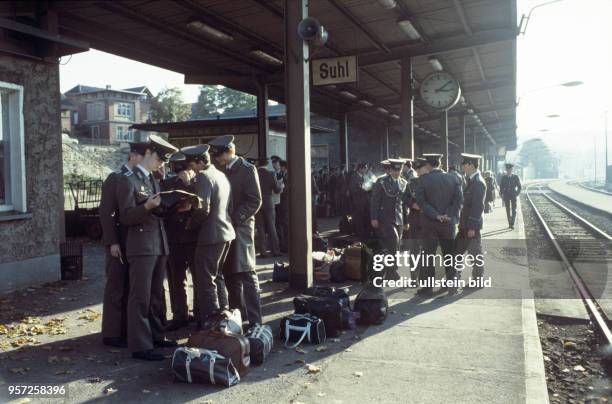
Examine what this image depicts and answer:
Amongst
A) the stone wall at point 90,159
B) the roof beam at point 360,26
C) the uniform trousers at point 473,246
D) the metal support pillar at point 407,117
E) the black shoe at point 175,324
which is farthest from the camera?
the stone wall at point 90,159

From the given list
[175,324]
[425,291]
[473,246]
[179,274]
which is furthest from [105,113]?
[175,324]

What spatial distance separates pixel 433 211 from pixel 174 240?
12.5 ft

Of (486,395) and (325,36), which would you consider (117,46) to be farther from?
(486,395)

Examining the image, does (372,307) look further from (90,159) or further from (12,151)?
(90,159)

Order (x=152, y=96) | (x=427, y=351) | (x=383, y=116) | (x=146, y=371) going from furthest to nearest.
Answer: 1. (x=152, y=96)
2. (x=383, y=116)
3. (x=427, y=351)
4. (x=146, y=371)

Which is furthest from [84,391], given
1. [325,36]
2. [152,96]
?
[152,96]

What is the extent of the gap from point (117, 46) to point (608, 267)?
10911 millimetres

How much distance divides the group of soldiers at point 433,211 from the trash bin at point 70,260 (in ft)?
16.0

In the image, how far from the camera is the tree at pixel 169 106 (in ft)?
251

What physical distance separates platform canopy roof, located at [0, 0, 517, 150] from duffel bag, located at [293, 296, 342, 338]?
6.10m

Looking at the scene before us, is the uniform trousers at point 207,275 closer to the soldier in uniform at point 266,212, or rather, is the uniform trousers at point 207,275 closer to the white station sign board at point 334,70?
the white station sign board at point 334,70

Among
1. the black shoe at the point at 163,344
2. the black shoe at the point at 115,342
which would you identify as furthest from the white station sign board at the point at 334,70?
the black shoe at the point at 115,342

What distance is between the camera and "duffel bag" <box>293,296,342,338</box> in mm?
6129

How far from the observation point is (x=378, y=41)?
1366 centimetres
